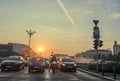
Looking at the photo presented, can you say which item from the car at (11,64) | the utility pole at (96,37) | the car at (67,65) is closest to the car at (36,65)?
the car at (11,64)

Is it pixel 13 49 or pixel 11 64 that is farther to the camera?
pixel 13 49

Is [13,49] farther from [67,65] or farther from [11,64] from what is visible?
[11,64]

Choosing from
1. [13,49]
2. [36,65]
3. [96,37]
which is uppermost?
[13,49]

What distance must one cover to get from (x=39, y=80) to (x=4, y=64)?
14800 millimetres

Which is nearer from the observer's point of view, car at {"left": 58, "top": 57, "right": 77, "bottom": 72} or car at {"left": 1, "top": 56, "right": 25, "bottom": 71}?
car at {"left": 1, "top": 56, "right": 25, "bottom": 71}

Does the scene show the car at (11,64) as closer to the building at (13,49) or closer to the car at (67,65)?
the car at (67,65)

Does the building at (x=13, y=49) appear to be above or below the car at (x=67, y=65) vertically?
above

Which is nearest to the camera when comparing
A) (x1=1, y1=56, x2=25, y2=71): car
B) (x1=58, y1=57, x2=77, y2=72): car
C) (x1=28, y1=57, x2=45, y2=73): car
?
(x1=28, y1=57, x2=45, y2=73): car

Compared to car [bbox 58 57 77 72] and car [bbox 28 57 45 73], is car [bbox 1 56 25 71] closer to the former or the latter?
car [bbox 28 57 45 73]

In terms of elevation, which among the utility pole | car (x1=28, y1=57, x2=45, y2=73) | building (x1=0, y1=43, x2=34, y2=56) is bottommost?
car (x1=28, y1=57, x2=45, y2=73)

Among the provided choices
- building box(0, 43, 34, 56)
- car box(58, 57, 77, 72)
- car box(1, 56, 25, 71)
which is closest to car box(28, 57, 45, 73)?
car box(1, 56, 25, 71)

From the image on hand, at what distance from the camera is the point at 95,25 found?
3672cm

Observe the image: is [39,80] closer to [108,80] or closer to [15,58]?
[108,80]

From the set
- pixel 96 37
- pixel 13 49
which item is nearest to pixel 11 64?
pixel 96 37
